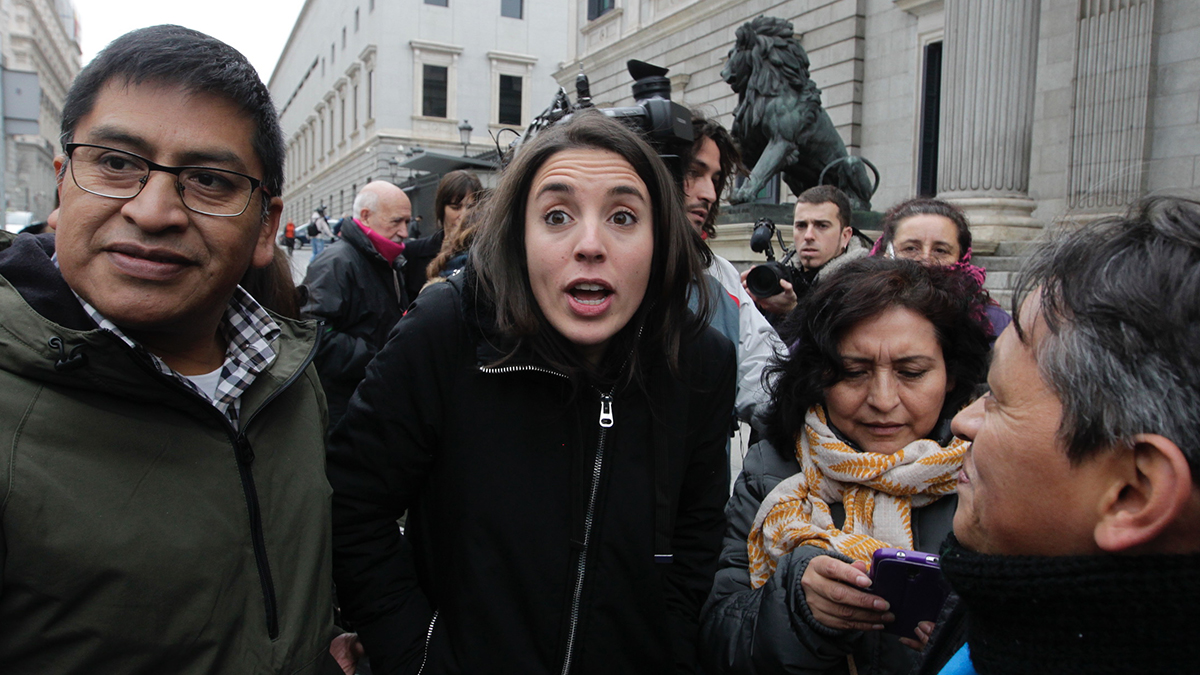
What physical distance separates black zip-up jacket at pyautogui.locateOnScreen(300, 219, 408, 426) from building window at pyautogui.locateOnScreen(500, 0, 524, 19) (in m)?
44.8

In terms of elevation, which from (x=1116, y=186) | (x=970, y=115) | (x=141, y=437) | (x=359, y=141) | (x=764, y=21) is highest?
(x=359, y=141)

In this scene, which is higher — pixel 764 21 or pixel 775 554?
pixel 764 21

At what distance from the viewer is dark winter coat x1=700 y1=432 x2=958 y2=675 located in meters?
1.56

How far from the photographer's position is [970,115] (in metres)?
9.76

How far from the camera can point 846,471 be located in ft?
5.69

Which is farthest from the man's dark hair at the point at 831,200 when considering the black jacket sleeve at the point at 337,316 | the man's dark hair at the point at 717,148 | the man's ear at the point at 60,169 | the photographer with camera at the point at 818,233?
the man's ear at the point at 60,169

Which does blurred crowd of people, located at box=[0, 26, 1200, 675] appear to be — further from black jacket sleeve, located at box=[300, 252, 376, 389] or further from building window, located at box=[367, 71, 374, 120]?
building window, located at box=[367, 71, 374, 120]

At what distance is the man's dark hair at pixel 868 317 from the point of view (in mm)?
1855

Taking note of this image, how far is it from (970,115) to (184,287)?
1036cm

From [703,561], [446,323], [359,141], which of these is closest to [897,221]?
[703,561]

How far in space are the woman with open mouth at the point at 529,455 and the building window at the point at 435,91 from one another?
43.6 m

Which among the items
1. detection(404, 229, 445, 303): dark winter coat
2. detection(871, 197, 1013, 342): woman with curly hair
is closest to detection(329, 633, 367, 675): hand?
detection(871, 197, 1013, 342): woman with curly hair

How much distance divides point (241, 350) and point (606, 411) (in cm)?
76

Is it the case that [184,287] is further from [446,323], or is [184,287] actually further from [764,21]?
[764,21]
